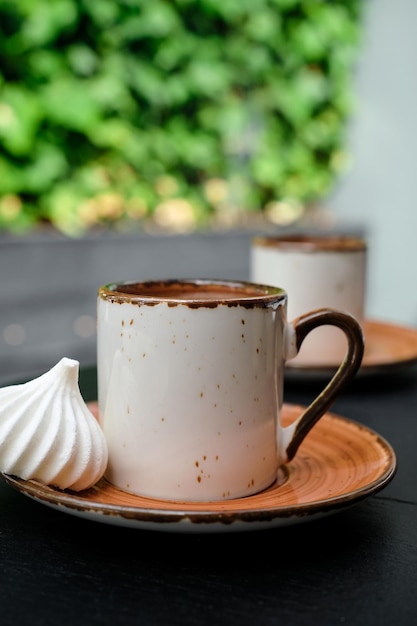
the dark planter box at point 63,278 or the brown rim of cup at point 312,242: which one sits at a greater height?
the brown rim of cup at point 312,242

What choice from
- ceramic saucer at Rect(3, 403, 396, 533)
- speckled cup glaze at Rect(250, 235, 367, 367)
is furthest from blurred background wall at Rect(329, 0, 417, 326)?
ceramic saucer at Rect(3, 403, 396, 533)

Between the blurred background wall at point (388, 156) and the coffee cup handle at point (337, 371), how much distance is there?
98.5 inches

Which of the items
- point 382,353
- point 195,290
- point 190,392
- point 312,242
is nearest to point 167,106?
point 312,242

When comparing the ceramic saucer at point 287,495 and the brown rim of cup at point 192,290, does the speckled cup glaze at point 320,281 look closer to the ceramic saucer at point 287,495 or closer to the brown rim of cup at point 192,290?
the ceramic saucer at point 287,495


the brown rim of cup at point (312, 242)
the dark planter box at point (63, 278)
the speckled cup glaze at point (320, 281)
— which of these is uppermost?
the brown rim of cup at point (312, 242)

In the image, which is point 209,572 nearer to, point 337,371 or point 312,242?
point 337,371

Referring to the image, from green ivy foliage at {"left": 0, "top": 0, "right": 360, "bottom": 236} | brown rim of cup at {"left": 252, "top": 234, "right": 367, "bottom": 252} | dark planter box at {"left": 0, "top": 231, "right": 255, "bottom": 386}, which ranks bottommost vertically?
dark planter box at {"left": 0, "top": 231, "right": 255, "bottom": 386}

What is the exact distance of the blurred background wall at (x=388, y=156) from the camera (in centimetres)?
304

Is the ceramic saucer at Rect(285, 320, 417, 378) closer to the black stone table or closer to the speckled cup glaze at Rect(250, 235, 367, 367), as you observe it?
the speckled cup glaze at Rect(250, 235, 367, 367)

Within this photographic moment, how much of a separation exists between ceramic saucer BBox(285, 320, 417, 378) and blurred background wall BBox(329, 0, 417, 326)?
198 centimetres

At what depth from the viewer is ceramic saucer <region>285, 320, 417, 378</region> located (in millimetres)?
881

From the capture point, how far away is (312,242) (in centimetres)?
106

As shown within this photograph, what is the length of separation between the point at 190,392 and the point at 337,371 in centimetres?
13

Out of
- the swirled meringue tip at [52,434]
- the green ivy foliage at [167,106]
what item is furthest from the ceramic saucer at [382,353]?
the green ivy foliage at [167,106]
